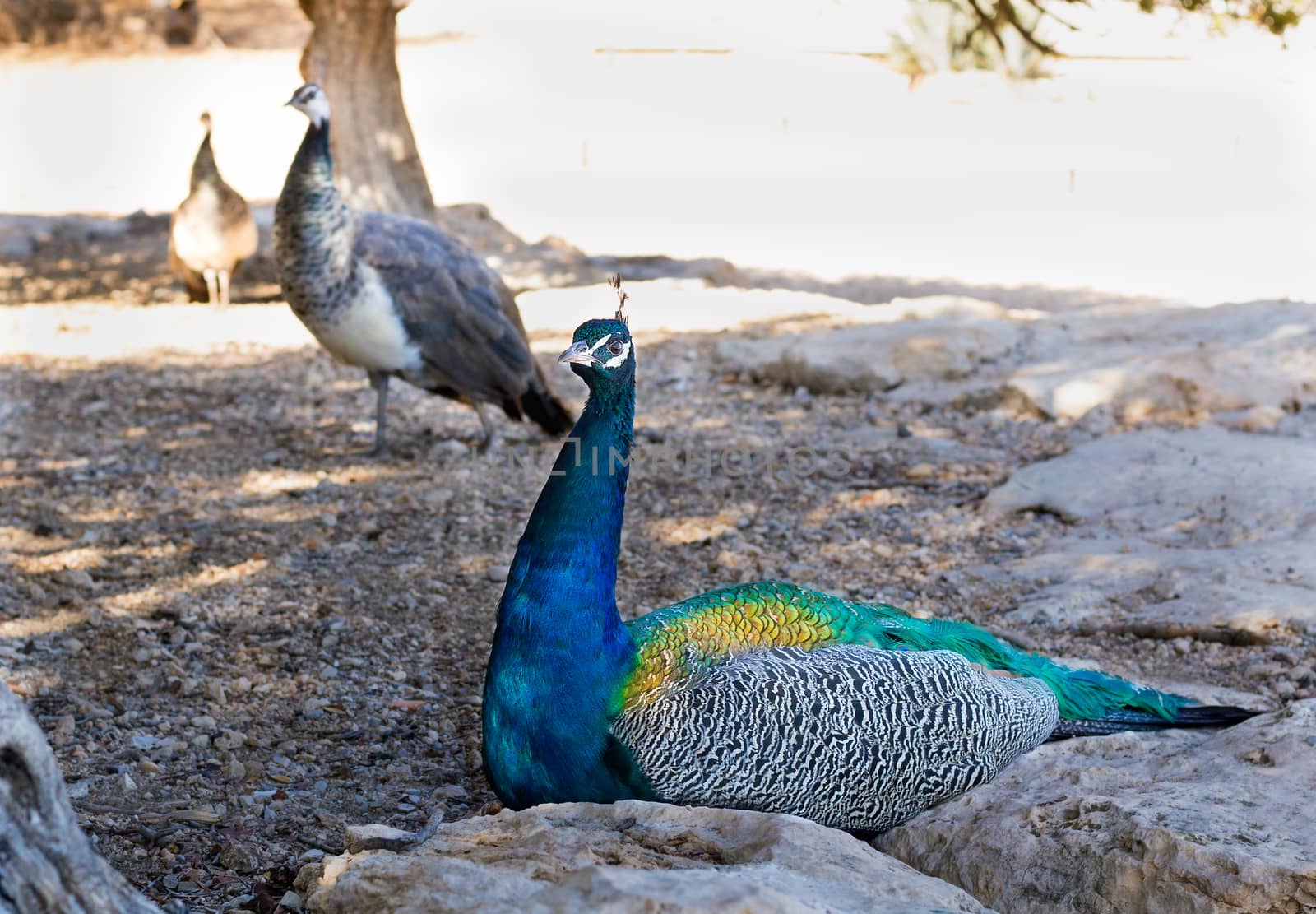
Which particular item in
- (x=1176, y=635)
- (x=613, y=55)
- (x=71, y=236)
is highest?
(x=613, y=55)

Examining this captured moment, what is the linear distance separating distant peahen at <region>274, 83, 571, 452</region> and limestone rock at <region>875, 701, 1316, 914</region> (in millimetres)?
3676

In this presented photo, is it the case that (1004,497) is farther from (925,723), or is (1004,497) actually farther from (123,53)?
(123,53)

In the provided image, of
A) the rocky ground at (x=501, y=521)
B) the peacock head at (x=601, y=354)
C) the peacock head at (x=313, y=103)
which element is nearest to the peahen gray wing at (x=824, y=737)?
the rocky ground at (x=501, y=521)

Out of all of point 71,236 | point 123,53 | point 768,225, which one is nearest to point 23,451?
point 71,236

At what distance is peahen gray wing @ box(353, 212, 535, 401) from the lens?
6.31 m

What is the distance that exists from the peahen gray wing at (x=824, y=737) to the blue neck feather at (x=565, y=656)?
8 centimetres

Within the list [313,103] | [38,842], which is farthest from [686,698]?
[313,103]

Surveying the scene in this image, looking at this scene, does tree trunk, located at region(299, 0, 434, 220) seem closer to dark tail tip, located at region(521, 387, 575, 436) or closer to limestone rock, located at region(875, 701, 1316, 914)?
dark tail tip, located at region(521, 387, 575, 436)

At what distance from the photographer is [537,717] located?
3.09m

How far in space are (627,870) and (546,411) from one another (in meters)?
4.66

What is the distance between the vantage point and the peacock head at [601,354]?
3.18m

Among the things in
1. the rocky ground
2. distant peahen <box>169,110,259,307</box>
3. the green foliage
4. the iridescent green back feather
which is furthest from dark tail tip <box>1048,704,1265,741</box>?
the green foliage

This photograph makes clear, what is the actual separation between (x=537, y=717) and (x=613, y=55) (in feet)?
59.3

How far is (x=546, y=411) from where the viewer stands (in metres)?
6.66
